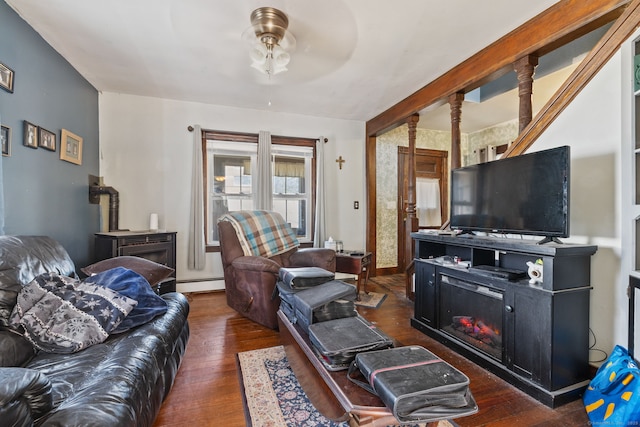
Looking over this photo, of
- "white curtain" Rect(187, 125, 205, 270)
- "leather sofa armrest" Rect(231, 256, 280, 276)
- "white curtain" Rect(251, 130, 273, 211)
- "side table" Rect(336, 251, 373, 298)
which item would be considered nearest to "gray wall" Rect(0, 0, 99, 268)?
"white curtain" Rect(187, 125, 205, 270)

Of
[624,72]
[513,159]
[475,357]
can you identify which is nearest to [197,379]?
[475,357]

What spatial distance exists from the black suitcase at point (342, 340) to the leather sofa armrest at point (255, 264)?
1.14 m

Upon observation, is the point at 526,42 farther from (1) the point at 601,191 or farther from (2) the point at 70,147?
(2) the point at 70,147

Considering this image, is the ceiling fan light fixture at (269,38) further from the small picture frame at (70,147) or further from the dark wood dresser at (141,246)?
the dark wood dresser at (141,246)

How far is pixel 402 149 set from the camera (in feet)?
16.2

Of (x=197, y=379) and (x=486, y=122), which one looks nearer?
(x=197, y=379)

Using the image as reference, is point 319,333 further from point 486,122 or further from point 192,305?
point 486,122

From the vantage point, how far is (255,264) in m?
2.58

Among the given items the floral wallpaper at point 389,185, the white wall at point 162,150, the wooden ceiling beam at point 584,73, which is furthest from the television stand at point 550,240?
the white wall at point 162,150

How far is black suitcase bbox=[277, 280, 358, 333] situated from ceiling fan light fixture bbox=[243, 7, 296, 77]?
186cm

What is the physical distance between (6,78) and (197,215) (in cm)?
208

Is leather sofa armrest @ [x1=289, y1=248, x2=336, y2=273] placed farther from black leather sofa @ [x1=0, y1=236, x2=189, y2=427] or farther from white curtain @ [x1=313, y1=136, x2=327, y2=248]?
black leather sofa @ [x1=0, y1=236, x2=189, y2=427]

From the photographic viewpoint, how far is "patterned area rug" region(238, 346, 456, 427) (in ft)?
4.70

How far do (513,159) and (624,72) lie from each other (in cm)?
67
